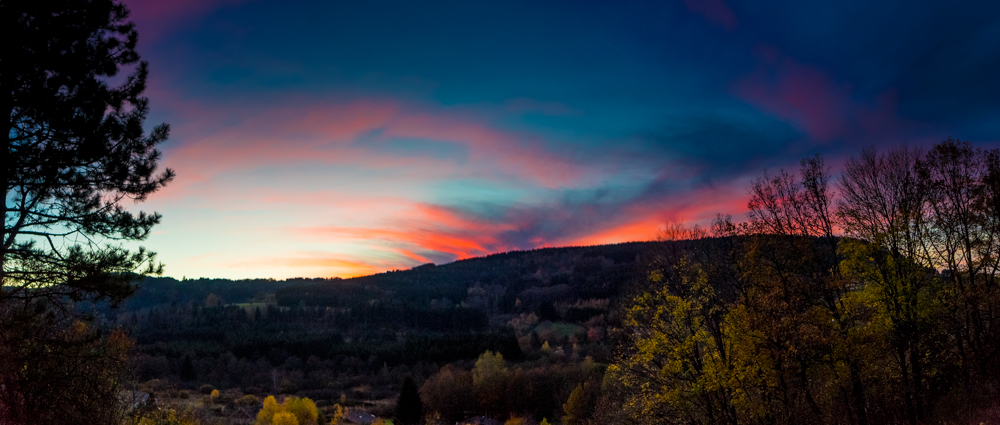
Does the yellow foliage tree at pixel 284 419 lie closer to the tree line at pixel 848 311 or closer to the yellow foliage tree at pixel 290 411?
the yellow foliage tree at pixel 290 411

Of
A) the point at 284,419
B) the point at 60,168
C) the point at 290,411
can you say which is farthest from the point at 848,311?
the point at 290,411

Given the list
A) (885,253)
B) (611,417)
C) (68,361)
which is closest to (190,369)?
(611,417)

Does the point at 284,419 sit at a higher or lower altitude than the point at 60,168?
lower

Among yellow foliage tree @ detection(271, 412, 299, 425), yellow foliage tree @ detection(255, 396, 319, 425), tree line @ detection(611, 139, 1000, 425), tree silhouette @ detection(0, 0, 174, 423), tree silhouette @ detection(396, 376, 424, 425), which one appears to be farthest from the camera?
tree silhouette @ detection(396, 376, 424, 425)

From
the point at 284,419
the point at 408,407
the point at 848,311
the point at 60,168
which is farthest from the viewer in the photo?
the point at 408,407

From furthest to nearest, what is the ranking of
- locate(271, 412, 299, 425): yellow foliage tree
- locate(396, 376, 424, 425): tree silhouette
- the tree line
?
locate(396, 376, 424, 425): tree silhouette
locate(271, 412, 299, 425): yellow foliage tree
the tree line

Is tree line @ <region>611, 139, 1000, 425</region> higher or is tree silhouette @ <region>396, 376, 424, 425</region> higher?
tree line @ <region>611, 139, 1000, 425</region>

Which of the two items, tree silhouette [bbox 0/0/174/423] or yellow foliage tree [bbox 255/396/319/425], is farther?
yellow foliage tree [bbox 255/396/319/425]

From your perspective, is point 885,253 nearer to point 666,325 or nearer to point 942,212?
point 942,212

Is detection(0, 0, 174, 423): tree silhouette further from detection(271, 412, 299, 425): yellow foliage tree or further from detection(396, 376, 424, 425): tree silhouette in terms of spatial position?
detection(396, 376, 424, 425): tree silhouette

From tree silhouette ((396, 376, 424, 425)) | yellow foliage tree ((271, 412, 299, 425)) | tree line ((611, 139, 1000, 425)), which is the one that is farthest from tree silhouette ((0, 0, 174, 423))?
tree silhouette ((396, 376, 424, 425))

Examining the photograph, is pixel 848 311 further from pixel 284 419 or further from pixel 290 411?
pixel 290 411

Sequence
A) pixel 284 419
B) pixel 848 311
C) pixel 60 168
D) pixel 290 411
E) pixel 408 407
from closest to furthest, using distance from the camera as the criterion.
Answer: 1. pixel 60 168
2. pixel 848 311
3. pixel 284 419
4. pixel 290 411
5. pixel 408 407

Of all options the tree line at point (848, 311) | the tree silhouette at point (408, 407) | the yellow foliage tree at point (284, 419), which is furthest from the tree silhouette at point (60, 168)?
the tree silhouette at point (408, 407)
